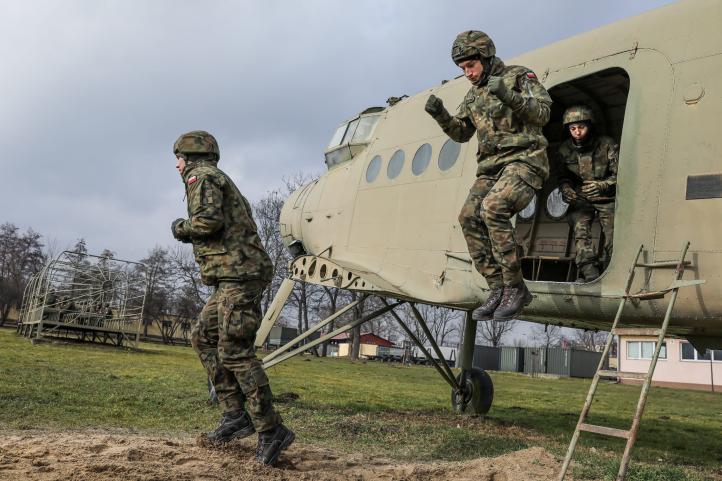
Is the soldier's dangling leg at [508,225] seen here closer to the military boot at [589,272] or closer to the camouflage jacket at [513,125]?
the camouflage jacket at [513,125]

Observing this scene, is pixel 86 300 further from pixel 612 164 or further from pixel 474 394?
pixel 612 164

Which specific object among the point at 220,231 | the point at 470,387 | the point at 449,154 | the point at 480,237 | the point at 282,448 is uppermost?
the point at 449,154

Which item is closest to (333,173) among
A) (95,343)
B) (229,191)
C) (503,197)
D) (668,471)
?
(229,191)

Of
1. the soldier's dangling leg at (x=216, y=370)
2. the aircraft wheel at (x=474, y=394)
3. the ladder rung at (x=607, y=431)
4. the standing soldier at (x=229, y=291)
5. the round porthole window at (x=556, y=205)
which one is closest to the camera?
the ladder rung at (x=607, y=431)

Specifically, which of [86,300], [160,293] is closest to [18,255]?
[160,293]

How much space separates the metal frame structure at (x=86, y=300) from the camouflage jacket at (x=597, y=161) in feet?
63.9

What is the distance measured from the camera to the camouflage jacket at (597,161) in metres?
7.11

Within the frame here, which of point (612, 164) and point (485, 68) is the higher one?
point (485, 68)

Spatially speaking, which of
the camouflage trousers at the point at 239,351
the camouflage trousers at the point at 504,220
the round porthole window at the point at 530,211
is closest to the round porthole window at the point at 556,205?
the round porthole window at the point at 530,211

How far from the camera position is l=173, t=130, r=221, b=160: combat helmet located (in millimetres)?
6293

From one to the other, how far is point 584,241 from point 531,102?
2260mm

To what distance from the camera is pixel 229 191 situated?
239 inches

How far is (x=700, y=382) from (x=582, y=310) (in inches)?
1640

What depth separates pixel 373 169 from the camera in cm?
980
